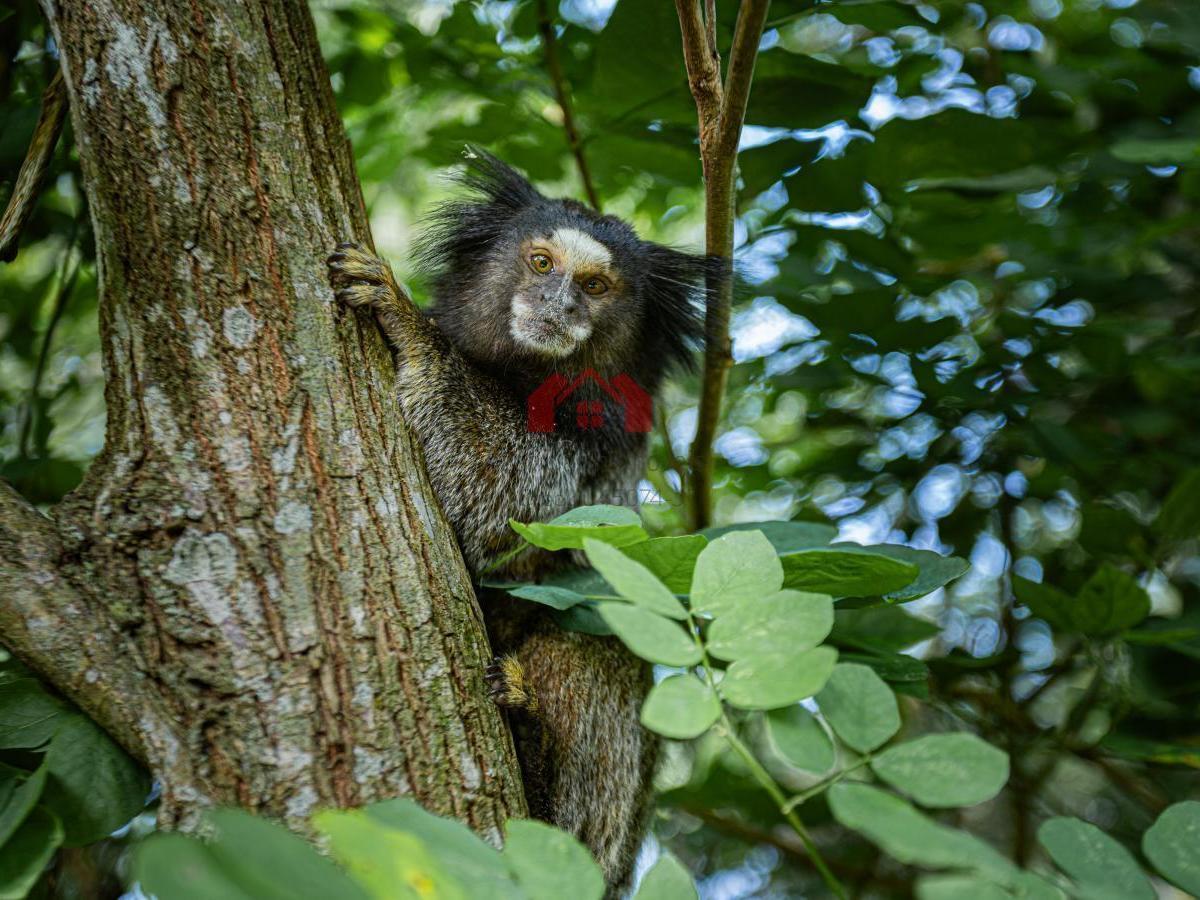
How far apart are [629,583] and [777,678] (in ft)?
1.02

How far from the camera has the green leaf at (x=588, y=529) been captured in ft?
6.66

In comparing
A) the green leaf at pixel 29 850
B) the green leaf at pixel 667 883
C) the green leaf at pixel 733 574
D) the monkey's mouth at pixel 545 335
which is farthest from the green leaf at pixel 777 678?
the monkey's mouth at pixel 545 335

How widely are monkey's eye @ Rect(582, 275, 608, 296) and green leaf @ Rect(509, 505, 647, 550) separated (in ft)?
8.28

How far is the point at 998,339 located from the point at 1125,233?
77 cm

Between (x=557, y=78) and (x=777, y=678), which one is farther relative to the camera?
(x=557, y=78)

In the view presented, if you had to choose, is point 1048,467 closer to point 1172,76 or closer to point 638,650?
point 1172,76

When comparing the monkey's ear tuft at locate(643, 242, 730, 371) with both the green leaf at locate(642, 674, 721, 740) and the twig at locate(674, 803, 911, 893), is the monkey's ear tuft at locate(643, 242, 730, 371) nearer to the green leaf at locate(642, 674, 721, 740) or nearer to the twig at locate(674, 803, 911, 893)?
the twig at locate(674, 803, 911, 893)

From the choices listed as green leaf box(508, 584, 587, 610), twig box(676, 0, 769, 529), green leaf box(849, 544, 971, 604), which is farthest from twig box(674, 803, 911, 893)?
green leaf box(508, 584, 587, 610)

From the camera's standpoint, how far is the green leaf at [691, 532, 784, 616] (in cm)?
176

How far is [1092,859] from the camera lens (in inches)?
65.8

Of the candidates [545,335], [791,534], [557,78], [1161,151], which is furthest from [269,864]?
[1161,151]

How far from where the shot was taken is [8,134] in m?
3.23

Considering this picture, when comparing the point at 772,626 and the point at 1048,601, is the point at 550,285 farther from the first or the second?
the point at 772,626

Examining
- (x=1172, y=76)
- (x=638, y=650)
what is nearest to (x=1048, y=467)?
(x=1172, y=76)
